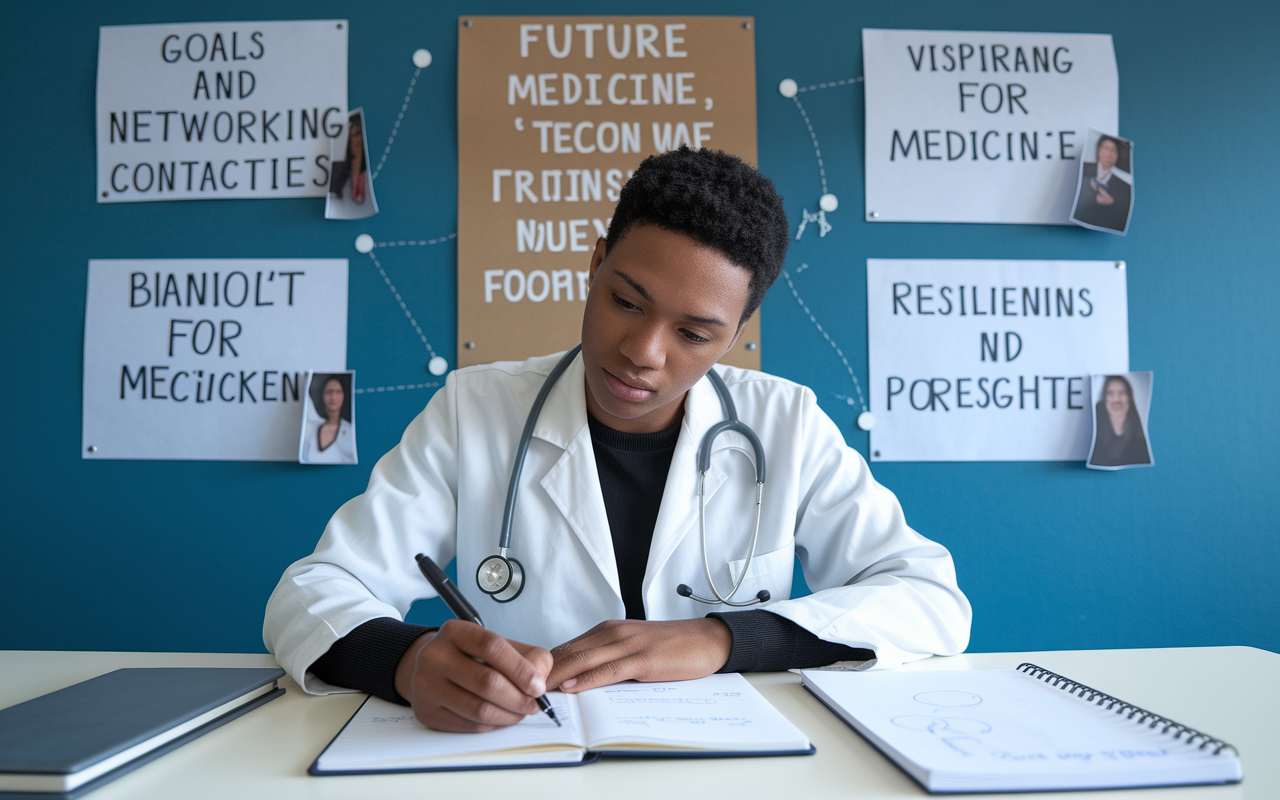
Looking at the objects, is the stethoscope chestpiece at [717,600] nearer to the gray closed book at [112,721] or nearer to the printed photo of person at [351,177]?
the gray closed book at [112,721]

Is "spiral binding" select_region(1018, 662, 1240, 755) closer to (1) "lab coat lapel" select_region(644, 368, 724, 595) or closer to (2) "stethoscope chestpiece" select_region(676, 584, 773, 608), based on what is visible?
(2) "stethoscope chestpiece" select_region(676, 584, 773, 608)

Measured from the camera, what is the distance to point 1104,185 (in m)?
1.82

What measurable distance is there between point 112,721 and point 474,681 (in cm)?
28

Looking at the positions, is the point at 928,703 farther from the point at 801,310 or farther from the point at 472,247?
the point at 472,247

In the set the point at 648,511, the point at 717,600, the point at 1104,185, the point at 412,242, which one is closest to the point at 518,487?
the point at 648,511

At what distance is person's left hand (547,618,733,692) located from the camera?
756 millimetres

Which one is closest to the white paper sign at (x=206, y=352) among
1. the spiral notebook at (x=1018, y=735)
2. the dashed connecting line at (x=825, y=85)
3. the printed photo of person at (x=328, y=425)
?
the printed photo of person at (x=328, y=425)

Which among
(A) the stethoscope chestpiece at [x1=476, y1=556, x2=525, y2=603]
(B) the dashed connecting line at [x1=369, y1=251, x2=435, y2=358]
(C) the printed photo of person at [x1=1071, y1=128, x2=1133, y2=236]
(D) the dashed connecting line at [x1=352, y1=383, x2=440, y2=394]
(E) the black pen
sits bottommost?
(A) the stethoscope chestpiece at [x1=476, y1=556, x2=525, y2=603]

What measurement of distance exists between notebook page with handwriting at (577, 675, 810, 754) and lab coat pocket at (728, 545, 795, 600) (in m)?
0.36

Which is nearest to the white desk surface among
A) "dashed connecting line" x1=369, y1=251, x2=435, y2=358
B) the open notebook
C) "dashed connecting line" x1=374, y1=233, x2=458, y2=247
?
the open notebook

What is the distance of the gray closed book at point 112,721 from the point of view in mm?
514

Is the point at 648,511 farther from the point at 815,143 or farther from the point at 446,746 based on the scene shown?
the point at 815,143

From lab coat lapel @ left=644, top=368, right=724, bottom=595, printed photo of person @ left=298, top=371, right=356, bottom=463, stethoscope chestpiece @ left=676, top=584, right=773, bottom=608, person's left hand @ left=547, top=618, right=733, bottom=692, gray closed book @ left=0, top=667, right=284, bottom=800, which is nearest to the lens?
gray closed book @ left=0, top=667, right=284, bottom=800

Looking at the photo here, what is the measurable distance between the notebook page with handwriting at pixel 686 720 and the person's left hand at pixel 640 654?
0.01 meters
